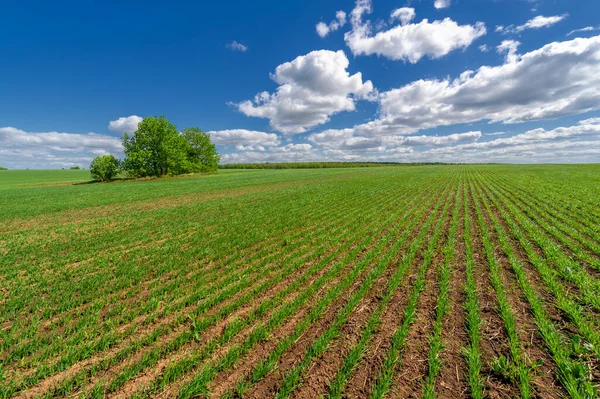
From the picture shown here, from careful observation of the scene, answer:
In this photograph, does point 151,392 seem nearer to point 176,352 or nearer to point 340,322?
point 176,352

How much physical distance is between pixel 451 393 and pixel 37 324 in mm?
7390

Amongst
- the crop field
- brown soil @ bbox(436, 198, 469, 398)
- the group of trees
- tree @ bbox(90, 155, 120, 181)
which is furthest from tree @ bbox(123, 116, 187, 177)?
brown soil @ bbox(436, 198, 469, 398)

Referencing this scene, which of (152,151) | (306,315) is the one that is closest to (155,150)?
(152,151)

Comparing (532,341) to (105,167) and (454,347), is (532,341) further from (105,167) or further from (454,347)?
(105,167)

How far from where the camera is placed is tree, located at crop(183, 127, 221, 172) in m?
61.5

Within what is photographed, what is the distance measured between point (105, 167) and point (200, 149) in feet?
68.2

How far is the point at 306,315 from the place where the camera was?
4.83 m

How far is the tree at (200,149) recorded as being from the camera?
6150 centimetres

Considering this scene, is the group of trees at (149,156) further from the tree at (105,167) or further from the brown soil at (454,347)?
the brown soil at (454,347)

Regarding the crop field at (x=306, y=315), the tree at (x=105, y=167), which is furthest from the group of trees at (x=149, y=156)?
the crop field at (x=306, y=315)

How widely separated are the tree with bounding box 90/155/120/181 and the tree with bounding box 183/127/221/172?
16.0 metres

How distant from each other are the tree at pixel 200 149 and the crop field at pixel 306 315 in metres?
54.9

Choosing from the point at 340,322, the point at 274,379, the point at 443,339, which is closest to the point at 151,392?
the point at 274,379

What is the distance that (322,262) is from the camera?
7406 mm
